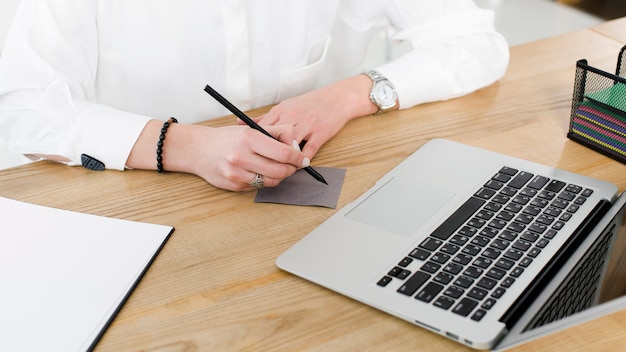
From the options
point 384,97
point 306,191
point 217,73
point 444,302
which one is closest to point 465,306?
point 444,302

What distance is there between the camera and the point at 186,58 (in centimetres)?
140

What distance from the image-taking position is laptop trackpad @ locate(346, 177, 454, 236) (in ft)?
3.02

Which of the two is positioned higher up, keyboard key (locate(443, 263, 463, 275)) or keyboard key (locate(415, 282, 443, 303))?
keyboard key (locate(443, 263, 463, 275))

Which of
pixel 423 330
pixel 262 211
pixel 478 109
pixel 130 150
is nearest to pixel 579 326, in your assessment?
pixel 423 330

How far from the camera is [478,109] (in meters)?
1.28

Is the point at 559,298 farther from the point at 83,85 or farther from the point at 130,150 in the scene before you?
the point at 83,85

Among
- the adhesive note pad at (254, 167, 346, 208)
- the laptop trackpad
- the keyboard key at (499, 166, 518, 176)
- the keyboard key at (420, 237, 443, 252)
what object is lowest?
the keyboard key at (420, 237, 443, 252)

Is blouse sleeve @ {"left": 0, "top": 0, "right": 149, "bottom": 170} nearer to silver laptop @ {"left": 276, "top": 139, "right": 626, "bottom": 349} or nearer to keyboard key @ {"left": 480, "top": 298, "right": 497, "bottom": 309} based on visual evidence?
silver laptop @ {"left": 276, "top": 139, "right": 626, "bottom": 349}

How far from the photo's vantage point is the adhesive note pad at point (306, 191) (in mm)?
1008

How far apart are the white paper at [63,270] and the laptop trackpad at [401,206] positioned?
0.91 ft

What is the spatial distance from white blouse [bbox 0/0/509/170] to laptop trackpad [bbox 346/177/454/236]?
0.32m

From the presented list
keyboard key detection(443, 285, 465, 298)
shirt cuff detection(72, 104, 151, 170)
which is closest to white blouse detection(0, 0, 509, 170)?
shirt cuff detection(72, 104, 151, 170)

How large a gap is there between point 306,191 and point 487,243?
0.95ft

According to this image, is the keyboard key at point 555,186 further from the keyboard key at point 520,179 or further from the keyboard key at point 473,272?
the keyboard key at point 473,272
